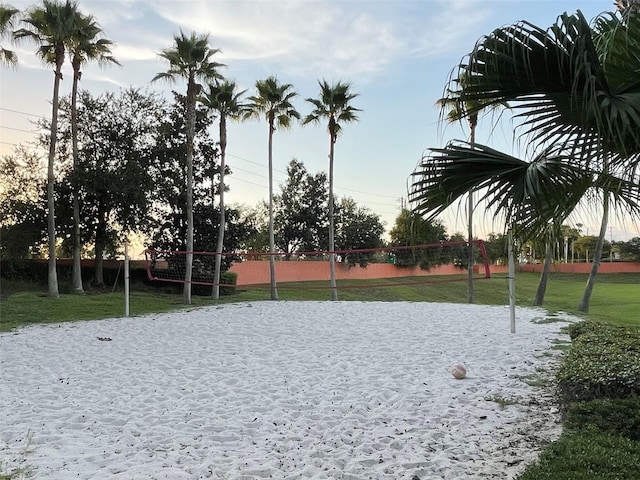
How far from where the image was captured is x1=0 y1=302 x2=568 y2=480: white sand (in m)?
3.04

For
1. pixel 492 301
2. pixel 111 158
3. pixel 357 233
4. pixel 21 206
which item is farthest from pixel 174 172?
pixel 492 301

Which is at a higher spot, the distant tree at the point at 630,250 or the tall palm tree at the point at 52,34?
the tall palm tree at the point at 52,34

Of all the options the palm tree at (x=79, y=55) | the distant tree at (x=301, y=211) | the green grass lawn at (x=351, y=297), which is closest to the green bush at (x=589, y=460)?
the green grass lawn at (x=351, y=297)

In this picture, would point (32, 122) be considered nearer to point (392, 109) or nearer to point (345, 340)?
point (392, 109)

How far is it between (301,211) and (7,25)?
15475 mm

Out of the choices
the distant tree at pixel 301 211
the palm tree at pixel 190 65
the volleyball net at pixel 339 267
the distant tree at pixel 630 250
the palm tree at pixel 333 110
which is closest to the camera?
the palm tree at pixel 190 65

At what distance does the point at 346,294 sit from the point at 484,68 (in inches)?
767

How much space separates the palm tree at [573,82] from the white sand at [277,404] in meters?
1.97

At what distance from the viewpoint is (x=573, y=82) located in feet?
8.67

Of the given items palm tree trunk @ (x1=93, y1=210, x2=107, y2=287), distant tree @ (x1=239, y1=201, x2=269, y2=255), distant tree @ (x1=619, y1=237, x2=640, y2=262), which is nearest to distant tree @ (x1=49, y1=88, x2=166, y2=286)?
palm tree trunk @ (x1=93, y1=210, x2=107, y2=287)

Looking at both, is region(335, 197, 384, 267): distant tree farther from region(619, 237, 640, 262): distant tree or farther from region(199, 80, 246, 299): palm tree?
region(619, 237, 640, 262): distant tree

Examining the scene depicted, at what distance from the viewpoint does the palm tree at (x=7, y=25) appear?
12938mm

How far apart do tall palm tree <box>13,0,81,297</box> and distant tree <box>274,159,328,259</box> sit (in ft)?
44.3

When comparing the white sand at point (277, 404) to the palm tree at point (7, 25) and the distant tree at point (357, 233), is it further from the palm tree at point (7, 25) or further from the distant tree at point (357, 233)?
the distant tree at point (357, 233)
